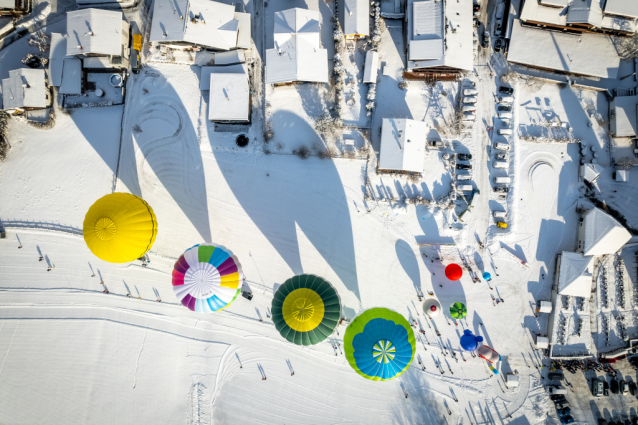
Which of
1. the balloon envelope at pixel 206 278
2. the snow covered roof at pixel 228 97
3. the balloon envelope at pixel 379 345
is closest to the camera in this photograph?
the balloon envelope at pixel 379 345

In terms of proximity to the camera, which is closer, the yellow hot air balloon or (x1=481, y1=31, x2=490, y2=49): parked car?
the yellow hot air balloon

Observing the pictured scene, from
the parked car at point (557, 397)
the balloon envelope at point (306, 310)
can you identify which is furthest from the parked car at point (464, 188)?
the parked car at point (557, 397)

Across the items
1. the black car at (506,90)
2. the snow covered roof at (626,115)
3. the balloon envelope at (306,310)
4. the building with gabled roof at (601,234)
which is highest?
the black car at (506,90)

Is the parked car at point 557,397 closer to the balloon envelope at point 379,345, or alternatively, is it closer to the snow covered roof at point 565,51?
the balloon envelope at point 379,345

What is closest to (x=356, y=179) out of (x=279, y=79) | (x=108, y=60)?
(x=279, y=79)

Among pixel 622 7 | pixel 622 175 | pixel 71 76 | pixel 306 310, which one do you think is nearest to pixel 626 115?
pixel 622 175

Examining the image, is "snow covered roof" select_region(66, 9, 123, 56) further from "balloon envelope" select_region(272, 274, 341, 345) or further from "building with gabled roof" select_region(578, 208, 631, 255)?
"building with gabled roof" select_region(578, 208, 631, 255)

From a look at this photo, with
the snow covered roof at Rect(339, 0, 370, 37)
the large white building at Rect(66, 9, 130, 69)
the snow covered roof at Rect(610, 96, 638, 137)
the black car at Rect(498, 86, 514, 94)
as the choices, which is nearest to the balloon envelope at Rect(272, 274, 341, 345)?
the snow covered roof at Rect(339, 0, 370, 37)

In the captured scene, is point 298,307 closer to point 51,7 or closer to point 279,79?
point 279,79
